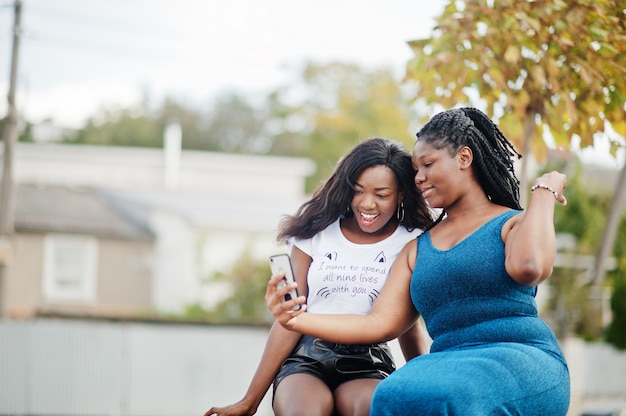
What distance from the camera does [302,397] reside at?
3.78 meters

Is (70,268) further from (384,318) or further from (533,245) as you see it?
(533,245)

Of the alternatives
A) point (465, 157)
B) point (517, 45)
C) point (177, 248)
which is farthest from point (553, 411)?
point (177, 248)

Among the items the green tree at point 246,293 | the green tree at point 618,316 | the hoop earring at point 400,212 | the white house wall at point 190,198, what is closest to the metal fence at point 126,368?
the green tree at point 618,316

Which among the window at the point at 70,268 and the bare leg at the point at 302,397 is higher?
the bare leg at the point at 302,397

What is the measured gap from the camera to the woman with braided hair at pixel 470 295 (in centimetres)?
308

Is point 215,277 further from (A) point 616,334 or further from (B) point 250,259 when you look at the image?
(A) point 616,334

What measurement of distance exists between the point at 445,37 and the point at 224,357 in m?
13.9

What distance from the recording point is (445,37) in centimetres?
512

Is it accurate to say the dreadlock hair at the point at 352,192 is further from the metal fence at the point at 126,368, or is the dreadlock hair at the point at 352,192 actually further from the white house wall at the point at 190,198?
the white house wall at the point at 190,198

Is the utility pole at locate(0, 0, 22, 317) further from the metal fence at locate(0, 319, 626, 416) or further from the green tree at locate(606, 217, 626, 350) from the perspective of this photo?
the green tree at locate(606, 217, 626, 350)

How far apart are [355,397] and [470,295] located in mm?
722

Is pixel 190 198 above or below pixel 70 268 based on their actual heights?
above

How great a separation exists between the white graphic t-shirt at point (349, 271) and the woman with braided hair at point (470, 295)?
0.27 meters

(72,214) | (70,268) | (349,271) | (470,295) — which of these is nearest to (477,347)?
(470,295)
